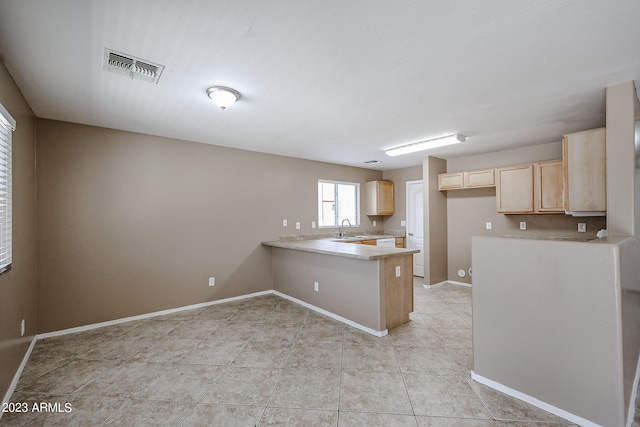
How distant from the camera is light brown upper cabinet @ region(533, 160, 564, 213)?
12.8ft

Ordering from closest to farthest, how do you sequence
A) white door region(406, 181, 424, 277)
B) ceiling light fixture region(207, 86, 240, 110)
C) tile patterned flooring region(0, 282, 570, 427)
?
tile patterned flooring region(0, 282, 570, 427) → ceiling light fixture region(207, 86, 240, 110) → white door region(406, 181, 424, 277)

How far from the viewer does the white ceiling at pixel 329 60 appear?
1540mm

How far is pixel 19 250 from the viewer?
8.09ft

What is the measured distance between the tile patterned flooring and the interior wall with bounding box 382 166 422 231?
10.3 feet

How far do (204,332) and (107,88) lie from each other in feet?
8.71

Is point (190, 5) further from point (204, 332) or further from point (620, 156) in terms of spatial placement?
point (620, 156)

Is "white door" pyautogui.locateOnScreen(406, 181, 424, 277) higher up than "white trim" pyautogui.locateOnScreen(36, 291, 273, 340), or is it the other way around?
"white door" pyautogui.locateOnScreen(406, 181, 424, 277)

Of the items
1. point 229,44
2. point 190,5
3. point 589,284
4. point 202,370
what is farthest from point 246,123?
point 589,284

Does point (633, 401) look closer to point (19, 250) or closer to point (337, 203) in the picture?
point (337, 203)

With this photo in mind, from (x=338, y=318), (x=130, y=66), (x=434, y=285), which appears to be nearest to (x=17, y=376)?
(x=130, y=66)

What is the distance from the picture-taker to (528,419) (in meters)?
1.79

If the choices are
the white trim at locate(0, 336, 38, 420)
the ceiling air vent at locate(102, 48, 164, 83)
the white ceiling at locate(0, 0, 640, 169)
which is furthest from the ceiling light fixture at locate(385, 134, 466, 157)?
the white trim at locate(0, 336, 38, 420)

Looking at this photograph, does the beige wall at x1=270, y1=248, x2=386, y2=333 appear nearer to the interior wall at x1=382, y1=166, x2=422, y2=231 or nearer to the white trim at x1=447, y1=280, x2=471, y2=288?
the white trim at x1=447, y1=280, x2=471, y2=288

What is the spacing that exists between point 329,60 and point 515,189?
380cm
